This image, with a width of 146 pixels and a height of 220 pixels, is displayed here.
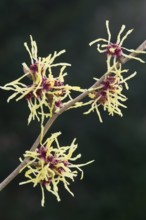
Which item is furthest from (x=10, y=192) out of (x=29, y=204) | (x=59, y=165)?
(x=59, y=165)

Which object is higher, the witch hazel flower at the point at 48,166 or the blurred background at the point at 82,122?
the blurred background at the point at 82,122

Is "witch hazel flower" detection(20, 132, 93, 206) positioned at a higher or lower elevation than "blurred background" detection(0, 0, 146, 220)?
lower

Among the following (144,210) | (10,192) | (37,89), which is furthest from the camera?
(10,192)

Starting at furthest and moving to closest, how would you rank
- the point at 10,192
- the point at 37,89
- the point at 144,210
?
1. the point at 10,192
2. the point at 144,210
3. the point at 37,89

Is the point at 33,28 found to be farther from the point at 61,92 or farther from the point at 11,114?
the point at 61,92

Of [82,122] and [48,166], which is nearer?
[48,166]

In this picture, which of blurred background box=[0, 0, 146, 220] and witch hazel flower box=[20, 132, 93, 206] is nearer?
witch hazel flower box=[20, 132, 93, 206]

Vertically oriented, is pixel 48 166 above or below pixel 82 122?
below

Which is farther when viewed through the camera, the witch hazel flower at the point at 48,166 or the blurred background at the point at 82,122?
the blurred background at the point at 82,122
